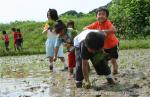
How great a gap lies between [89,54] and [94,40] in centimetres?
60

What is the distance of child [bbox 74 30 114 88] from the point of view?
8.09 meters

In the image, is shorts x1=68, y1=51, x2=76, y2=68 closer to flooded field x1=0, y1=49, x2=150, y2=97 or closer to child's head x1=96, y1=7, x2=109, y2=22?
flooded field x1=0, y1=49, x2=150, y2=97

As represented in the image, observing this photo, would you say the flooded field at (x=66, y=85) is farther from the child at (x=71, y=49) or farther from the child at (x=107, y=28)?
the child at (x=107, y=28)

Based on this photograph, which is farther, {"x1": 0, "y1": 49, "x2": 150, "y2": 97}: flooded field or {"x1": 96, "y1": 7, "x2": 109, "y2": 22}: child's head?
{"x1": 96, "y1": 7, "x2": 109, "y2": 22}: child's head

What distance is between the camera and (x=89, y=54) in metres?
8.58

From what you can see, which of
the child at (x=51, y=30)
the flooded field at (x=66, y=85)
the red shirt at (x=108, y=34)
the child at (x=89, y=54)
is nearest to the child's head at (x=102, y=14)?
the red shirt at (x=108, y=34)

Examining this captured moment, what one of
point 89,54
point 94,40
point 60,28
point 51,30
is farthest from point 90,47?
point 51,30

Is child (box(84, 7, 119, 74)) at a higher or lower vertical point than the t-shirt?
higher

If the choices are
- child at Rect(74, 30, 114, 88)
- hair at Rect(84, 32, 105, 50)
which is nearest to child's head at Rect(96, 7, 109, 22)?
child at Rect(74, 30, 114, 88)

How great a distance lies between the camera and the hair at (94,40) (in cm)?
805

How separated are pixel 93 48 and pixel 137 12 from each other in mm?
25380

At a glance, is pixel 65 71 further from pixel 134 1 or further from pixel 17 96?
pixel 134 1

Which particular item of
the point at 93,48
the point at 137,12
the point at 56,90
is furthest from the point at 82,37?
the point at 137,12

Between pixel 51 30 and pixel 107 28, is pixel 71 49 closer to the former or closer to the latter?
pixel 107 28
